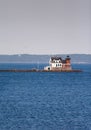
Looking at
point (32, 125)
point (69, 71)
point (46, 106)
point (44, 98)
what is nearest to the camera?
point (32, 125)

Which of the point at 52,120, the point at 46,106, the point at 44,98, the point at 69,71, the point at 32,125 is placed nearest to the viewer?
the point at 32,125

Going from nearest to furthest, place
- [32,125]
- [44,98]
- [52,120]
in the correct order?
[32,125] < [52,120] < [44,98]

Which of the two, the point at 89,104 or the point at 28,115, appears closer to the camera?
the point at 28,115

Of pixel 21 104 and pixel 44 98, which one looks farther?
pixel 44 98

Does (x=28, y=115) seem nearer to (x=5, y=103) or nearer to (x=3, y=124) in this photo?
(x=3, y=124)

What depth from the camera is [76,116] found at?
5525cm

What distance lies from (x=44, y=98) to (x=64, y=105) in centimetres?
1124

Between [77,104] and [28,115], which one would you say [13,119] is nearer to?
[28,115]

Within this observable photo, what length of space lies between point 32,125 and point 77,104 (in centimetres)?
1882

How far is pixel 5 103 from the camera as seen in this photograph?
69.2 meters

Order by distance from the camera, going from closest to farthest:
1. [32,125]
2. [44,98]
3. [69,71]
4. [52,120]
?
[32,125], [52,120], [44,98], [69,71]

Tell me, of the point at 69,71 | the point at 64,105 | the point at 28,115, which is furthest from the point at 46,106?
the point at 69,71

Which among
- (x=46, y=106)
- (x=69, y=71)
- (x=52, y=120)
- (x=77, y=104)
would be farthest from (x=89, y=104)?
(x=69, y=71)

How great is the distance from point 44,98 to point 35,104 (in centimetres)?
982
